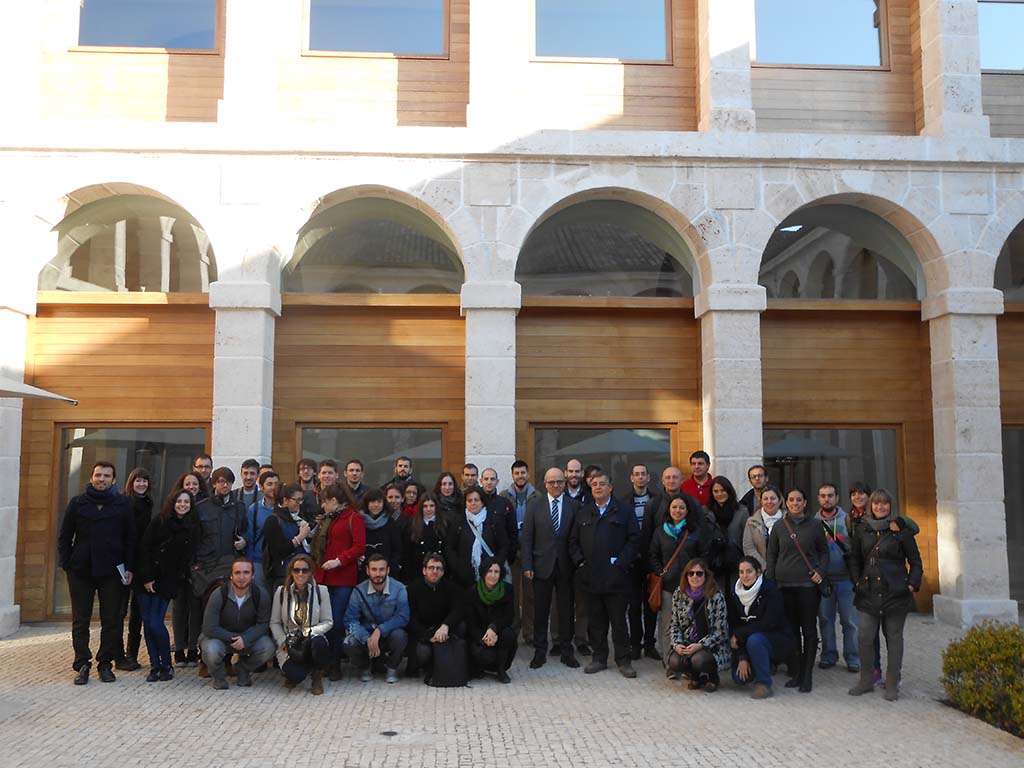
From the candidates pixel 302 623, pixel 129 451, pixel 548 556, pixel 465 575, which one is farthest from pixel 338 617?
pixel 129 451

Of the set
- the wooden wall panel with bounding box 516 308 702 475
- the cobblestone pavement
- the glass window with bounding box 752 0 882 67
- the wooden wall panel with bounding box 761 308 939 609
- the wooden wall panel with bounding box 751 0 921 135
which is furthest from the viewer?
the glass window with bounding box 752 0 882 67

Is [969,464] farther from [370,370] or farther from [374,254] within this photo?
[374,254]

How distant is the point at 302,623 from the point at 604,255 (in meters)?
6.35

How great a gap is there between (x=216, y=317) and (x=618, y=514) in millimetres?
5270

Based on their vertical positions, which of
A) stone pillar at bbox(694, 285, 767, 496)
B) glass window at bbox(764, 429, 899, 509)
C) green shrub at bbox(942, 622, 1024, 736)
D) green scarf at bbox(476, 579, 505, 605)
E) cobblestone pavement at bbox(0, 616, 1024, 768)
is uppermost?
stone pillar at bbox(694, 285, 767, 496)

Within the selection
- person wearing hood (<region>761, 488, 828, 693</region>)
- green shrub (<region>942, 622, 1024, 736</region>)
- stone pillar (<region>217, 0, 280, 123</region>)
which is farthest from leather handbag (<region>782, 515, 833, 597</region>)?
stone pillar (<region>217, 0, 280, 123</region>)

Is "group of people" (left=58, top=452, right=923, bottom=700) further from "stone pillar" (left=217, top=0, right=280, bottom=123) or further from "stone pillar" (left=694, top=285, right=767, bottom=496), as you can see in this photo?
"stone pillar" (left=217, top=0, right=280, bottom=123)

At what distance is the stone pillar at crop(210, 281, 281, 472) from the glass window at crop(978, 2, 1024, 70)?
32.0ft

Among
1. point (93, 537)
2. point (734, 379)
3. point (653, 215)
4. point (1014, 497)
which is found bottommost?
point (93, 537)

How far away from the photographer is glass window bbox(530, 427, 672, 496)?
11.3 meters

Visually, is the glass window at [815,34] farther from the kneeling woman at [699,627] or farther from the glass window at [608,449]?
the kneeling woman at [699,627]

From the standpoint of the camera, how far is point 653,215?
38.1ft

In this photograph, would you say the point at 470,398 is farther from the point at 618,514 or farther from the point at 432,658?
the point at 432,658

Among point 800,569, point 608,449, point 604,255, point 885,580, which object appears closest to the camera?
point 885,580
